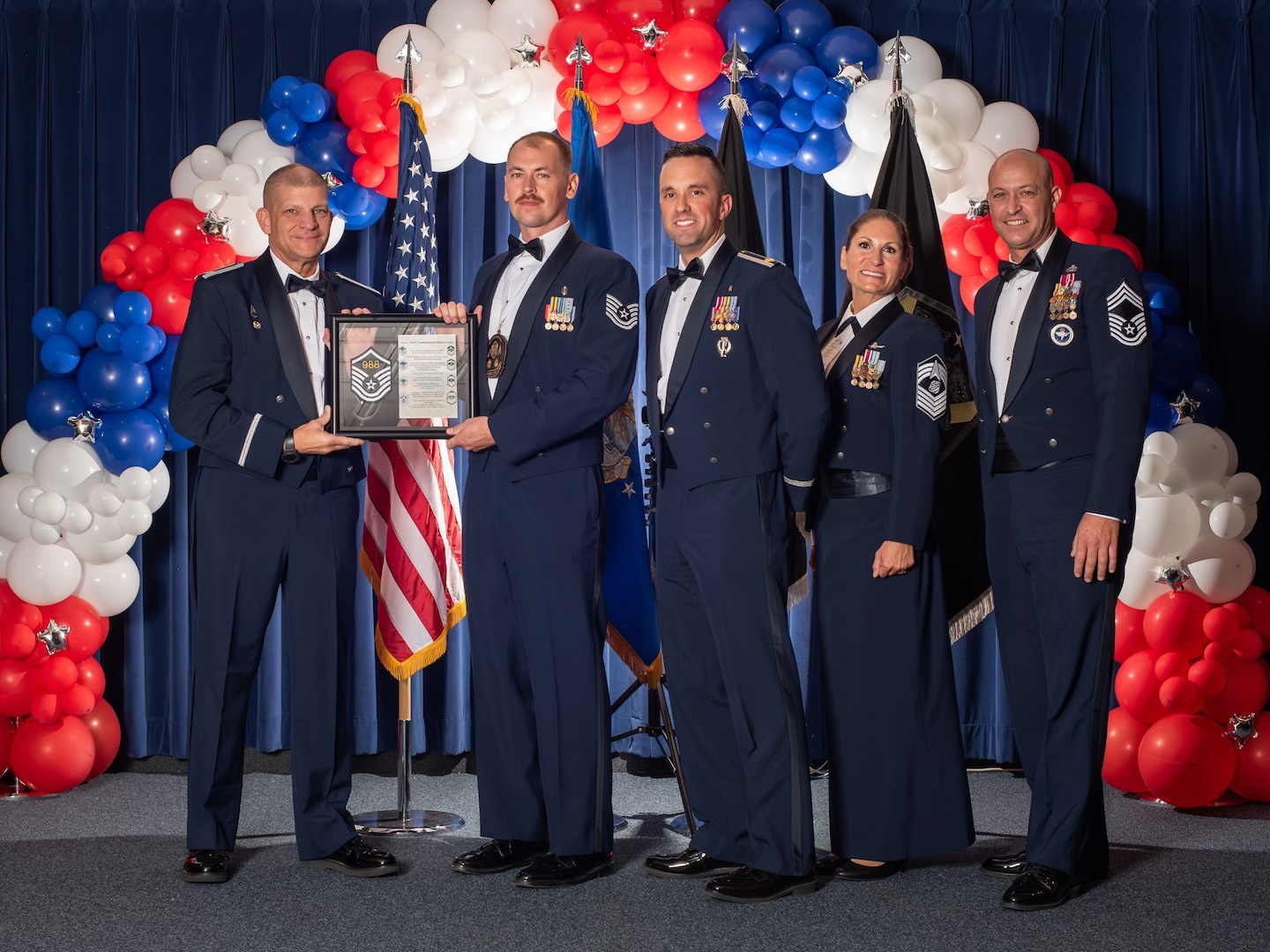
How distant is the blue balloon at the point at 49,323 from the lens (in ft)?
14.8

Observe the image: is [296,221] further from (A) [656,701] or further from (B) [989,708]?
(B) [989,708]

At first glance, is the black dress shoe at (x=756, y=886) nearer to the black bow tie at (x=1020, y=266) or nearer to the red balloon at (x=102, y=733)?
the black bow tie at (x=1020, y=266)

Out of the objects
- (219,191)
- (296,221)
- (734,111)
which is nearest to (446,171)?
(219,191)

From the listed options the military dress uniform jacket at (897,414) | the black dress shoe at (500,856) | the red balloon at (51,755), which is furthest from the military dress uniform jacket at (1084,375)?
the red balloon at (51,755)

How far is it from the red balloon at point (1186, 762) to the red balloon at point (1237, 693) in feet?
0.48

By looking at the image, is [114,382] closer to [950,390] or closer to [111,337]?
[111,337]

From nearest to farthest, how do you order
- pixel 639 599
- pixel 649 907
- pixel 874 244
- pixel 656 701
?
1. pixel 649 907
2. pixel 874 244
3. pixel 639 599
4. pixel 656 701

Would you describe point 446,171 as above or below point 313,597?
above

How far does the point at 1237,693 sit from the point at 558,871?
8.12 ft

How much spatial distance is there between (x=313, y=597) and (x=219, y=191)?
1844 mm

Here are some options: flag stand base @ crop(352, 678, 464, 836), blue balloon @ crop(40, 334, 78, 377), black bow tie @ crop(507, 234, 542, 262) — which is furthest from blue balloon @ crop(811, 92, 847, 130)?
blue balloon @ crop(40, 334, 78, 377)

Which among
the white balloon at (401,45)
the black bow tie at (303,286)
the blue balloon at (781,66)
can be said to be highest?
the white balloon at (401,45)

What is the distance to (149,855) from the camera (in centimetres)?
356

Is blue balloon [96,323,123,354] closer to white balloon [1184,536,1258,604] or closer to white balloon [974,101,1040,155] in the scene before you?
white balloon [974,101,1040,155]
